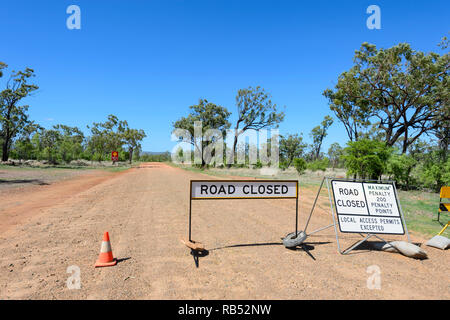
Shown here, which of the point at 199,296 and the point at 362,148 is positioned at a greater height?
the point at 362,148

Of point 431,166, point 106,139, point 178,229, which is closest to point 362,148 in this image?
point 431,166

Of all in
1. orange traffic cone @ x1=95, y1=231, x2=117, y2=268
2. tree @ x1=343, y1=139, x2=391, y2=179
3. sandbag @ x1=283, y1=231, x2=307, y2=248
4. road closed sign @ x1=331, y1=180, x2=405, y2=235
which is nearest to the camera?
orange traffic cone @ x1=95, y1=231, x2=117, y2=268

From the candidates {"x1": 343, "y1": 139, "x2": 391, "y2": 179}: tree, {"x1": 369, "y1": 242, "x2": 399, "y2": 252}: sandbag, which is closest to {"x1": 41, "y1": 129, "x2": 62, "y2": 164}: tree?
{"x1": 343, "y1": 139, "x2": 391, "y2": 179}: tree

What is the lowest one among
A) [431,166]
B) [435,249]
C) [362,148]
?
[435,249]

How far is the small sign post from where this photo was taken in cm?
530

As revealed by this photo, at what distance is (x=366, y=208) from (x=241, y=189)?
9.73 ft

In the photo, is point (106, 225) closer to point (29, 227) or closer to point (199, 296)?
point (29, 227)

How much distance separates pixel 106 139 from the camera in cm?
6234

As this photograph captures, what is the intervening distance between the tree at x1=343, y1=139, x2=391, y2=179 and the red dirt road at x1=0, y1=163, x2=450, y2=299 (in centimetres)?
1275

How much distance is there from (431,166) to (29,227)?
23199mm

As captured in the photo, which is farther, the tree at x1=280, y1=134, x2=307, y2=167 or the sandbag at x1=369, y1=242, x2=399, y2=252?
the tree at x1=280, y1=134, x2=307, y2=167

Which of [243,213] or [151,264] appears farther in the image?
[243,213]

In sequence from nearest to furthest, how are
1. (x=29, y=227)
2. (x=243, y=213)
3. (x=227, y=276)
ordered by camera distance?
(x=227, y=276), (x=29, y=227), (x=243, y=213)

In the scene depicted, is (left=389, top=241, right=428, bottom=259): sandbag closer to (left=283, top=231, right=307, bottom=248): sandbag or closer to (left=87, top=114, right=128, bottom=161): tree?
(left=283, top=231, right=307, bottom=248): sandbag
